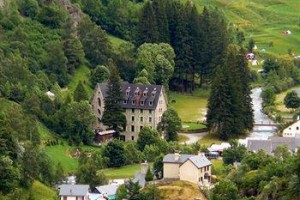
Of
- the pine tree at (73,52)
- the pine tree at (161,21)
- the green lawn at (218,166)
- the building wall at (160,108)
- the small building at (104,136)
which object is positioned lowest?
the green lawn at (218,166)

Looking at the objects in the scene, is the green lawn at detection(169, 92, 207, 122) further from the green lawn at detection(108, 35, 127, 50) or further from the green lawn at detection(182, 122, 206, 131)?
the green lawn at detection(108, 35, 127, 50)

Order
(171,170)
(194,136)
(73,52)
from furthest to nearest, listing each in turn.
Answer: (73,52) < (194,136) < (171,170)

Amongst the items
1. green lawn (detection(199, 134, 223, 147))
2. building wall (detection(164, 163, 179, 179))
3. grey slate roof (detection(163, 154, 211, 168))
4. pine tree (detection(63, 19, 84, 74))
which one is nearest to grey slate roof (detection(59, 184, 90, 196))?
building wall (detection(164, 163, 179, 179))

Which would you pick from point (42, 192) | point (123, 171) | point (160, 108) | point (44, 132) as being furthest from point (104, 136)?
point (42, 192)

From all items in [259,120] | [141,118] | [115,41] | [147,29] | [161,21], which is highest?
[161,21]

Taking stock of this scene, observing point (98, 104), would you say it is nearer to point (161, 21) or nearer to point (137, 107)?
point (137, 107)

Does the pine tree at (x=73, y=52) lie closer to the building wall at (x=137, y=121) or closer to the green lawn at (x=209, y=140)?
the building wall at (x=137, y=121)

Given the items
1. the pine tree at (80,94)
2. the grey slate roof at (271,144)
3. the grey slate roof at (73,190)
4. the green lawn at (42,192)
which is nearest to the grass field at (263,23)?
the pine tree at (80,94)
